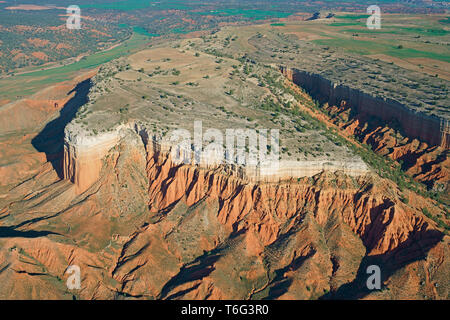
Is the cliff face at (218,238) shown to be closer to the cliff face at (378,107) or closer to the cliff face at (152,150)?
the cliff face at (152,150)

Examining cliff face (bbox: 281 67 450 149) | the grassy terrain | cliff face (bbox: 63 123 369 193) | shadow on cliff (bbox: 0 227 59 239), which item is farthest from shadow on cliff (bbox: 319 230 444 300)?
the grassy terrain

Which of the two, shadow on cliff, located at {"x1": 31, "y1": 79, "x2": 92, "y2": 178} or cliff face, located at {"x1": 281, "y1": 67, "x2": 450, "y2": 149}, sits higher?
cliff face, located at {"x1": 281, "y1": 67, "x2": 450, "y2": 149}

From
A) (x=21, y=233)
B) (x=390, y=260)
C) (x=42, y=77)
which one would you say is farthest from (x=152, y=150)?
(x=42, y=77)

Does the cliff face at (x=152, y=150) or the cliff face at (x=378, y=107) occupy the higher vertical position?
the cliff face at (x=378, y=107)

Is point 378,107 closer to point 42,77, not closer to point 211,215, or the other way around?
point 211,215

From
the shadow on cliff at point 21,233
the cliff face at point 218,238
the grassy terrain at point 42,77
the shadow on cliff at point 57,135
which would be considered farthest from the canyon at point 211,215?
the grassy terrain at point 42,77

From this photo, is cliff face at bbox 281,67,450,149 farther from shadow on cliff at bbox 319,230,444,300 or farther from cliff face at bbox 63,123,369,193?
shadow on cliff at bbox 319,230,444,300
